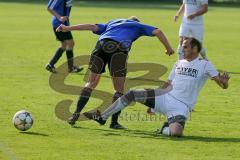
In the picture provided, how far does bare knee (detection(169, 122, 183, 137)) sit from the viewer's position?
10766 millimetres

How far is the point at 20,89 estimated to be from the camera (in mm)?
15781

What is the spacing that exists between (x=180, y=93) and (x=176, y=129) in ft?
2.22

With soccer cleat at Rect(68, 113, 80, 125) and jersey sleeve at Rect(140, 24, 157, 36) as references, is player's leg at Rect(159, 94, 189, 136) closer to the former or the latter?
jersey sleeve at Rect(140, 24, 157, 36)

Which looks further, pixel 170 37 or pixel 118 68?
pixel 170 37

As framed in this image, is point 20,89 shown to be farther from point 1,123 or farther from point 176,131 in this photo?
point 176,131

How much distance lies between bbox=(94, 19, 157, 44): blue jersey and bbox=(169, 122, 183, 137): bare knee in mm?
1594

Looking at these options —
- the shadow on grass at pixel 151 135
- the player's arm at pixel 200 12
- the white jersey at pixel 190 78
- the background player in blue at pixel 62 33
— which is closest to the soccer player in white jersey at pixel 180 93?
the white jersey at pixel 190 78

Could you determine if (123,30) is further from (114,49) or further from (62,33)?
(62,33)

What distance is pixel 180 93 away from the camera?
36.6 ft

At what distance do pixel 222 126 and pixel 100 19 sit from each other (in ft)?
89.8

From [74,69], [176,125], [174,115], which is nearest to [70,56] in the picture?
[74,69]

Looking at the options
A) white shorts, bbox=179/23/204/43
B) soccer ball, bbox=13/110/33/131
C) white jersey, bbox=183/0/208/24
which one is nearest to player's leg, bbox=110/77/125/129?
soccer ball, bbox=13/110/33/131

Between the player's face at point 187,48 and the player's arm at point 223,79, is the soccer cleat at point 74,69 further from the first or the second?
the player's arm at point 223,79

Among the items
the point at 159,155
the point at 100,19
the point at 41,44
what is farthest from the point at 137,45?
the point at 159,155
